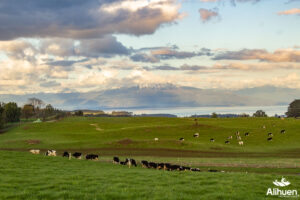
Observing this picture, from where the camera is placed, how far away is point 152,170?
111 ft

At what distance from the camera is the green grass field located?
18.2 meters

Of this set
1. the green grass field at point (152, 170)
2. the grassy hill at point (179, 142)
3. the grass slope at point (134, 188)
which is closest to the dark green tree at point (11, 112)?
the grassy hill at point (179, 142)

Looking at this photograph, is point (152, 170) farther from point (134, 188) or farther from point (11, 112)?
point (11, 112)

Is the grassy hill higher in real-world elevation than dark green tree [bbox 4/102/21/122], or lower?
lower

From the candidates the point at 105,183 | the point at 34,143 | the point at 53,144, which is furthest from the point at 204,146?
the point at 105,183

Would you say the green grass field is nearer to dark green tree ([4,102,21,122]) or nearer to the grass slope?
the grass slope

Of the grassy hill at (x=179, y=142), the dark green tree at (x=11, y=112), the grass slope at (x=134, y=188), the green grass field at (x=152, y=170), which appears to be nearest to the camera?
the grass slope at (x=134, y=188)

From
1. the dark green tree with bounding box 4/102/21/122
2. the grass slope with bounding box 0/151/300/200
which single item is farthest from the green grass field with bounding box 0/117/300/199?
the dark green tree with bounding box 4/102/21/122

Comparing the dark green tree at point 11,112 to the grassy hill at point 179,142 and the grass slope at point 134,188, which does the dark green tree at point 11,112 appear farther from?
the grass slope at point 134,188

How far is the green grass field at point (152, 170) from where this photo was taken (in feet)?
59.6

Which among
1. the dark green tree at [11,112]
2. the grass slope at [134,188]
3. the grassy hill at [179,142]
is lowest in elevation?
the grassy hill at [179,142]

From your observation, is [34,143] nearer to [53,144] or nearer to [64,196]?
[53,144]

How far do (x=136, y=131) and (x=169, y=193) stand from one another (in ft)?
251

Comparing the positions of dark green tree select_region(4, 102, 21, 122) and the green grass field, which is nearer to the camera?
the green grass field
